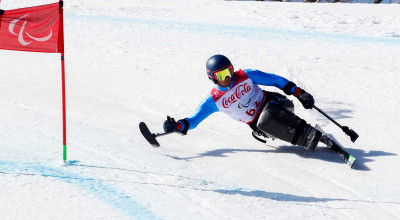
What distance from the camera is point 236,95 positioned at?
5512 mm

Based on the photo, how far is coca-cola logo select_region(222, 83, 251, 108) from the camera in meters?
5.51

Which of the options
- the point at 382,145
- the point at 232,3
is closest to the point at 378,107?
the point at 382,145

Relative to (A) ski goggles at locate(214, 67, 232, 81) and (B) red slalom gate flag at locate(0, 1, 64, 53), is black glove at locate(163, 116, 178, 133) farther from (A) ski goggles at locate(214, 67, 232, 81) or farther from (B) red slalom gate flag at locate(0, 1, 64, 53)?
(B) red slalom gate flag at locate(0, 1, 64, 53)

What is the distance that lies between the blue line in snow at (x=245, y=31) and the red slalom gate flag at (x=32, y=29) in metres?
8.91

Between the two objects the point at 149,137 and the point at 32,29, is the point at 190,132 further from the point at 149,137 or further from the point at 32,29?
the point at 32,29

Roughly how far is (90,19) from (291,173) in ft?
35.8

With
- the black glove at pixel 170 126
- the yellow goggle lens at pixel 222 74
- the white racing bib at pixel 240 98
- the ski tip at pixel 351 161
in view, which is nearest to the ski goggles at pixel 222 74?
the yellow goggle lens at pixel 222 74

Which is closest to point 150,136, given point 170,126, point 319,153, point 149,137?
point 149,137

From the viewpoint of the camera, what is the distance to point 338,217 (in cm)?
394

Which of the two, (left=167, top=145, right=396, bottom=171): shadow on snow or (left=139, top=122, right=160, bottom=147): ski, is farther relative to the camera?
(left=139, top=122, right=160, bottom=147): ski

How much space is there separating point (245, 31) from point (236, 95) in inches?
329

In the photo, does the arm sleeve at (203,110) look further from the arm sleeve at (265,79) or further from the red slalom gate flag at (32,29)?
the red slalom gate flag at (32,29)

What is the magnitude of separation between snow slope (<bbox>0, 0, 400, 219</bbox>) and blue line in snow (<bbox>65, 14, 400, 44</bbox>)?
54 mm

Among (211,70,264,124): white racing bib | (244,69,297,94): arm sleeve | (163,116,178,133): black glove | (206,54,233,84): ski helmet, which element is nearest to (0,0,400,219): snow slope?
(163,116,178,133): black glove
